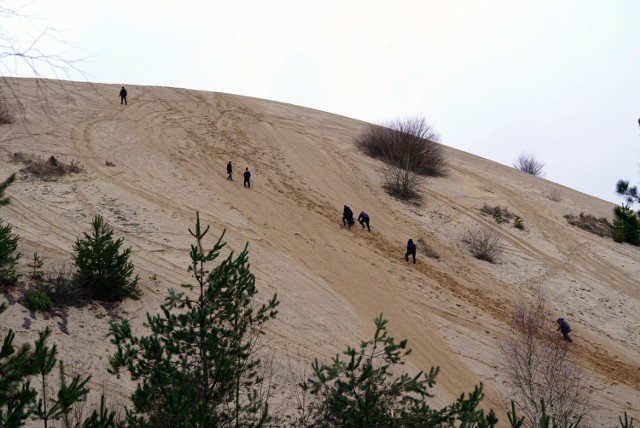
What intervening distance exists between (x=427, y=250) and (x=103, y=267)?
13877mm

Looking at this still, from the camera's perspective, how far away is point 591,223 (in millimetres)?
31859

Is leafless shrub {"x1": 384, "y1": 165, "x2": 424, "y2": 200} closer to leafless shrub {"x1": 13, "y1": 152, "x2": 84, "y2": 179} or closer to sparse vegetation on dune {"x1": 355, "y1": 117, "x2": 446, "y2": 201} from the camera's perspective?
sparse vegetation on dune {"x1": 355, "y1": 117, "x2": 446, "y2": 201}

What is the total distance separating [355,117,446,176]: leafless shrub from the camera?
109ft

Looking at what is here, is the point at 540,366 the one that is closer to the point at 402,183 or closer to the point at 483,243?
the point at 483,243

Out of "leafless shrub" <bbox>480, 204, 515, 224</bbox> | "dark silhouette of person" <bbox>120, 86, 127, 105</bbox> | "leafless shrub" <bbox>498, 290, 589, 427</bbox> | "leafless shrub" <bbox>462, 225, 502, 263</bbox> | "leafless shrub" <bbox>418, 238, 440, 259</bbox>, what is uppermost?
"dark silhouette of person" <bbox>120, 86, 127, 105</bbox>

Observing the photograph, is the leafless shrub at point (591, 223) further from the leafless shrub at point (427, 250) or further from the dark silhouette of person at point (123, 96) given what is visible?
the dark silhouette of person at point (123, 96)

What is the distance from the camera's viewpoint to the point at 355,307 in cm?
1731

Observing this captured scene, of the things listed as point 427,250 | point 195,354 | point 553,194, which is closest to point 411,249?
point 427,250

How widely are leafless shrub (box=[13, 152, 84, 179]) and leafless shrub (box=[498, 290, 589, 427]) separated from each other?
684 inches

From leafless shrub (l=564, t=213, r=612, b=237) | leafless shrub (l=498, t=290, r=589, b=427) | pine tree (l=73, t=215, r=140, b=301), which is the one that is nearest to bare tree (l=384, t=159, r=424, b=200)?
leafless shrub (l=564, t=213, r=612, b=237)

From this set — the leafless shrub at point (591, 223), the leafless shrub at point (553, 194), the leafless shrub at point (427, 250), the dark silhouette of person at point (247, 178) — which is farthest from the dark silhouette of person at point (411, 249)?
the leafless shrub at point (553, 194)

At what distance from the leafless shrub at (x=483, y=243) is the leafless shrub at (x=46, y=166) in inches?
670

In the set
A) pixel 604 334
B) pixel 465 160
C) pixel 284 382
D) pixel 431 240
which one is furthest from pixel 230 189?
pixel 465 160

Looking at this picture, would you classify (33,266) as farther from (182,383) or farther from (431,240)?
(431,240)
